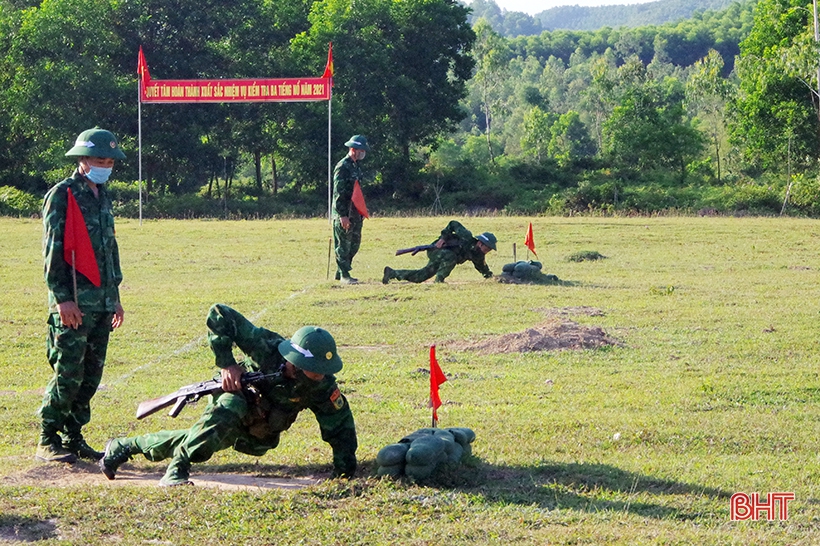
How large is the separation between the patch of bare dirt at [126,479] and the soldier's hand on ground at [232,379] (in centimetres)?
67

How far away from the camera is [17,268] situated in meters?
23.8

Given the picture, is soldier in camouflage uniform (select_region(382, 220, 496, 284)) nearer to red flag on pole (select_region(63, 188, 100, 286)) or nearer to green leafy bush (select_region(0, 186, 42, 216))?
red flag on pole (select_region(63, 188, 100, 286))

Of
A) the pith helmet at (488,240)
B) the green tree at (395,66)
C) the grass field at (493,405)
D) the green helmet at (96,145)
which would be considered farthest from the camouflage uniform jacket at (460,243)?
the green tree at (395,66)

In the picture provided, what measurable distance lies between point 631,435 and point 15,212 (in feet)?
116

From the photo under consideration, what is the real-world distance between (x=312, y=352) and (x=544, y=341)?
6730 mm

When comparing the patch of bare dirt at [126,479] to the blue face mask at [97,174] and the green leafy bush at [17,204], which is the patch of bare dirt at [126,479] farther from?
the green leafy bush at [17,204]

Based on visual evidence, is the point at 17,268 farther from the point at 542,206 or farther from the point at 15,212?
the point at 542,206

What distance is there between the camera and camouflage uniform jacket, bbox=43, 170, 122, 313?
8266 mm

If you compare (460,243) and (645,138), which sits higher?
(645,138)

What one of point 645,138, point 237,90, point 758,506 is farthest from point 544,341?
point 645,138

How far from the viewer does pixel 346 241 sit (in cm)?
1959

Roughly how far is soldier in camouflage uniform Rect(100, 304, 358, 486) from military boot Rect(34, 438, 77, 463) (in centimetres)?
53

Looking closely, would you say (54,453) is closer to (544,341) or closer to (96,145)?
(96,145)

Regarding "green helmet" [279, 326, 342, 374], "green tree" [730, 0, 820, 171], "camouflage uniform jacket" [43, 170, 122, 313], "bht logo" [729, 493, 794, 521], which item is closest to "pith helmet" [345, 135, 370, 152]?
"camouflage uniform jacket" [43, 170, 122, 313]
